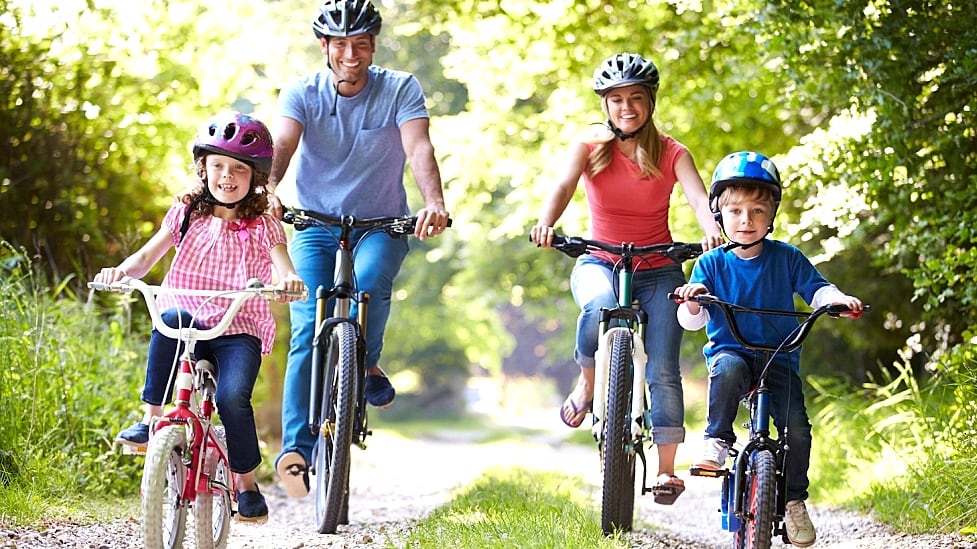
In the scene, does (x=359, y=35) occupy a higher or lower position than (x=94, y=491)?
higher

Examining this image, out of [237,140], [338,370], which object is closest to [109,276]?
[237,140]

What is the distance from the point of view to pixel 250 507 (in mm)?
4918

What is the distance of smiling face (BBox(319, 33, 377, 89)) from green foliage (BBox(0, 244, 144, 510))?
1.97 meters

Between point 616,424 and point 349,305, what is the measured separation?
1376mm

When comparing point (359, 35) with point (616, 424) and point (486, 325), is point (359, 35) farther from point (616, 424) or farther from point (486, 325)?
point (486, 325)

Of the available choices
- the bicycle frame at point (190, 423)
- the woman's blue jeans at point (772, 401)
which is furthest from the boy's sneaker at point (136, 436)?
the woman's blue jeans at point (772, 401)

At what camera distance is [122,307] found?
27.3 feet

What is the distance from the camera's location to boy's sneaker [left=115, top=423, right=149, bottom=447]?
480 cm

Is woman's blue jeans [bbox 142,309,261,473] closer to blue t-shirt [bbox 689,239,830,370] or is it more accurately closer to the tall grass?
blue t-shirt [bbox 689,239,830,370]

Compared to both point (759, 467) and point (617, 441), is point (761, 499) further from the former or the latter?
Result: point (617, 441)

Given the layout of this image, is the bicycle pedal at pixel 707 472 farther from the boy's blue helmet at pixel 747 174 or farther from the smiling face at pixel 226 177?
the smiling face at pixel 226 177

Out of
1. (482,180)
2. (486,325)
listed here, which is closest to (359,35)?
Result: (482,180)

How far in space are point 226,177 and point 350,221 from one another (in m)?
0.94

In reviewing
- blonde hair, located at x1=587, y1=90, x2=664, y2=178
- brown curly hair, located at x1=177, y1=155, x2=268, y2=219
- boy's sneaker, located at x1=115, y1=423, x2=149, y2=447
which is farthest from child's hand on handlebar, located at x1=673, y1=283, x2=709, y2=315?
boy's sneaker, located at x1=115, y1=423, x2=149, y2=447
